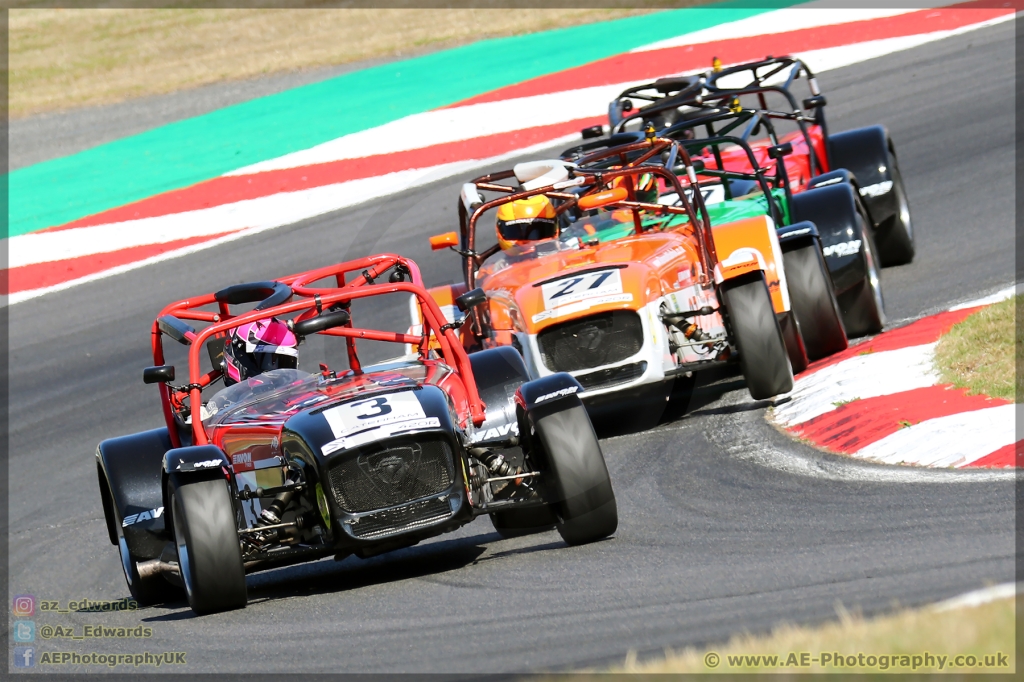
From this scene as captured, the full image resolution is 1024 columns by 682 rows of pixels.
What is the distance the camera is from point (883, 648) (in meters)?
3.88

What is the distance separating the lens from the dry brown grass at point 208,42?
22.5m

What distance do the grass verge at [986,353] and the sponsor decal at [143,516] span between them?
4.19m

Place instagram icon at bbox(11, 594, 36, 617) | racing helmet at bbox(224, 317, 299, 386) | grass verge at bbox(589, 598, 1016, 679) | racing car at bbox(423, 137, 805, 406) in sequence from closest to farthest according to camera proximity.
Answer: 1. grass verge at bbox(589, 598, 1016, 679)
2. instagram icon at bbox(11, 594, 36, 617)
3. racing helmet at bbox(224, 317, 299, 386)
4. racing car at bbox(423, 137, 805, 406)

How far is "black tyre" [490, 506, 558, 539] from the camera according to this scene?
7059 mm

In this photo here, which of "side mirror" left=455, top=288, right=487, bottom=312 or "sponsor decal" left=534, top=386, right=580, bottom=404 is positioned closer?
"sponsor decal" left=534, top=386, right=580, bottom=404

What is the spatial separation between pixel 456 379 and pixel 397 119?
39.5 ft

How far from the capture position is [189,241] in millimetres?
16109

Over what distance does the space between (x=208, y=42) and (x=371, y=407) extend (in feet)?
61.8

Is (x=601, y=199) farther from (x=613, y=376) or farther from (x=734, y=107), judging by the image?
(x=734, y=107)

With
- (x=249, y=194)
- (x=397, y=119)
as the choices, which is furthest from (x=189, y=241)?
(x=397, y=119)

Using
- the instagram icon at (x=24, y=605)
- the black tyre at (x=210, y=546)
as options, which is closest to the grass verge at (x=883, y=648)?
the black tyre at (x=210, y=546)

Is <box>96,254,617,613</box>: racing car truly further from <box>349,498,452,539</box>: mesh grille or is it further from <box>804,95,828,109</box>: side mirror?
<box>804,95,828,109</box>: side mirror

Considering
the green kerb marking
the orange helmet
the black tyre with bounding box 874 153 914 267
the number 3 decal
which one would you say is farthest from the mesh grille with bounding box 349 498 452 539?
the green kerb marking

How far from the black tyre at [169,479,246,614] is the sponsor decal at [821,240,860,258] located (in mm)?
5363
